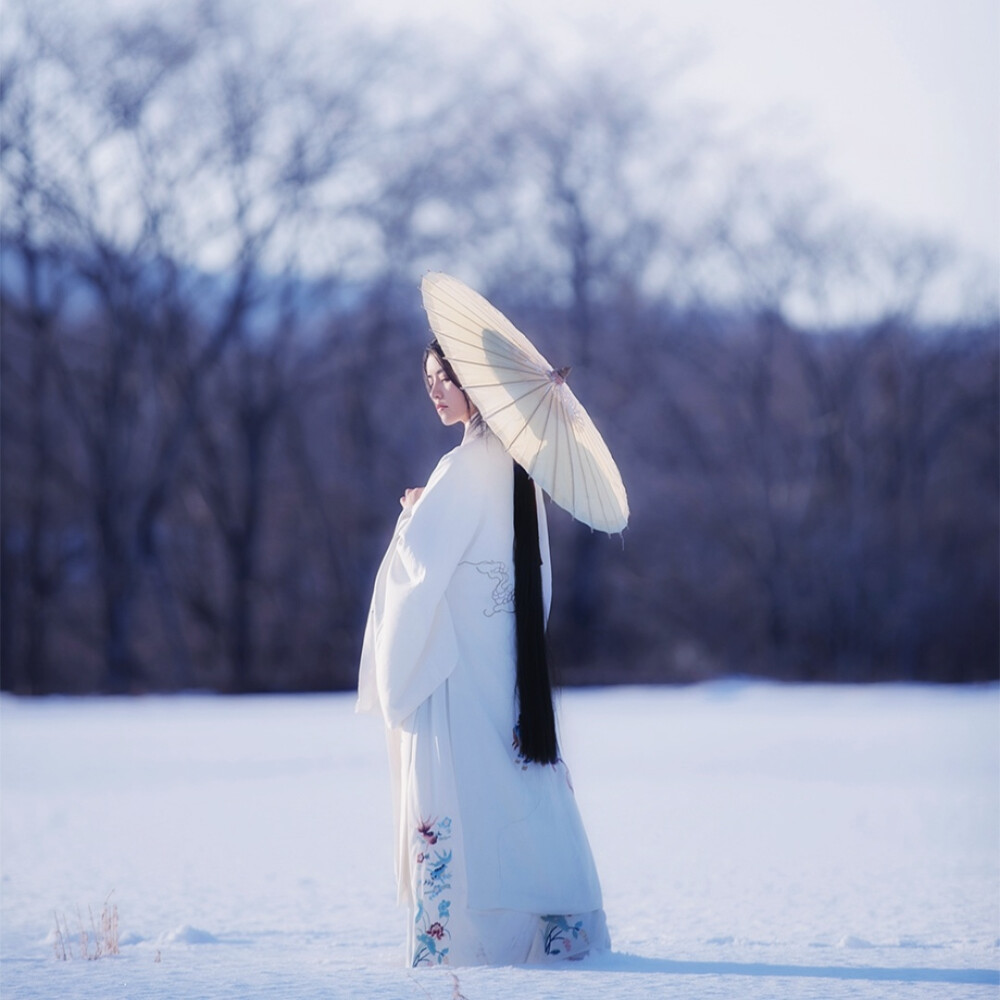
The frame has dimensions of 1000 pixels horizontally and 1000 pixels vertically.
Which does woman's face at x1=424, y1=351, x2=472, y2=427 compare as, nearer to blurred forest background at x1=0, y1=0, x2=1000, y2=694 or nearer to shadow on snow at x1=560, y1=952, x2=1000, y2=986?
shadow on snow at x1=560, y1=952, x2=1000, y2=986

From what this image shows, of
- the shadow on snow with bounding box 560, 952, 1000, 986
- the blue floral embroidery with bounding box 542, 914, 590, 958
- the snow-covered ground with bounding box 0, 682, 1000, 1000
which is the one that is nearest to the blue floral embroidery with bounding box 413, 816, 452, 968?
the snow-covered ground with bounding box 0, 682, 1000, 1000

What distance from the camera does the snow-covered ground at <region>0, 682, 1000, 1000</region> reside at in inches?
152

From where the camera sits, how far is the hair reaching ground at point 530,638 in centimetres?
410

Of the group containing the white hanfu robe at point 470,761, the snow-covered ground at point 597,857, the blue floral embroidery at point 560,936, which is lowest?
the snow-covered ground at point 597,857

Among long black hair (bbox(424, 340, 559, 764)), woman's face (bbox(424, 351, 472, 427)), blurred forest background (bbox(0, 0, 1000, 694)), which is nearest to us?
long black hair (bbox(424, 340, 559, 764))

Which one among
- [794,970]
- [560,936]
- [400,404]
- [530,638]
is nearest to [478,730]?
[530,638]

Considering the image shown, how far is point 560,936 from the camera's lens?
4.05 m

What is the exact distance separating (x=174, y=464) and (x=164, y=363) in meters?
1.37

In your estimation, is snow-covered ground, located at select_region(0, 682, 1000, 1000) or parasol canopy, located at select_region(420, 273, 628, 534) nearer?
snow-covered ground, located at select_region(0, 682, 1000, 1000)

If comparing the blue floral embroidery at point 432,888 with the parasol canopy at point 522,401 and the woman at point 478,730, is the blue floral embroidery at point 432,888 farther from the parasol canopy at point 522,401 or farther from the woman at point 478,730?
the parasol canopy at point 522,401

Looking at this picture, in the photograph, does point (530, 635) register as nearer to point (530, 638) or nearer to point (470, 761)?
point (530, 638)

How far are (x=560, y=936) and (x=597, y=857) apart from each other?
2.85 meters

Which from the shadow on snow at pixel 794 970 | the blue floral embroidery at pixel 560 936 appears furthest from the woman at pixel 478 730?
the shadow on snow at pixel 794 970

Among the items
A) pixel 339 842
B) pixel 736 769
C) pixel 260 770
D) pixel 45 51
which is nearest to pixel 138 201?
pixel 45 51
